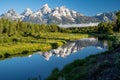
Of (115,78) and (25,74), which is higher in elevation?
(115,78)

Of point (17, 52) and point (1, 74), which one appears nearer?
point (1, 74)

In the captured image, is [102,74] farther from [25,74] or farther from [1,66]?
[1,66]

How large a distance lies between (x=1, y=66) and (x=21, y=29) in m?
126

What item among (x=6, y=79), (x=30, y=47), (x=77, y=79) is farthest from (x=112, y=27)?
(x=77, y=79)

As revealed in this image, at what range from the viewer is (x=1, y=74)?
167ft

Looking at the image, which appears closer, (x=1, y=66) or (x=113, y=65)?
(x=113, y=65)

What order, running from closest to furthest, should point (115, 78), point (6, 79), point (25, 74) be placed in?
point (115, 78) < point (6, 79) < point (25, 74)

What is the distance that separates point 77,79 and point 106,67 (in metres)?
3.16

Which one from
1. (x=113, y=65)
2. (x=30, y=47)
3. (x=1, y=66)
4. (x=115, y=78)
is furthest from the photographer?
(x=30, y=47)

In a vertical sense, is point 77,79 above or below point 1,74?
above

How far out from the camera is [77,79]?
27391mm

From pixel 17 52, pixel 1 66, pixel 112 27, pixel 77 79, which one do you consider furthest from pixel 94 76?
pixel 112 27

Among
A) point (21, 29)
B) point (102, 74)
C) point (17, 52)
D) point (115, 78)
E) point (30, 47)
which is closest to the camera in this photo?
point (115, 78)

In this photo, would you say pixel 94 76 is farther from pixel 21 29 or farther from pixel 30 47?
pixel 21 29
